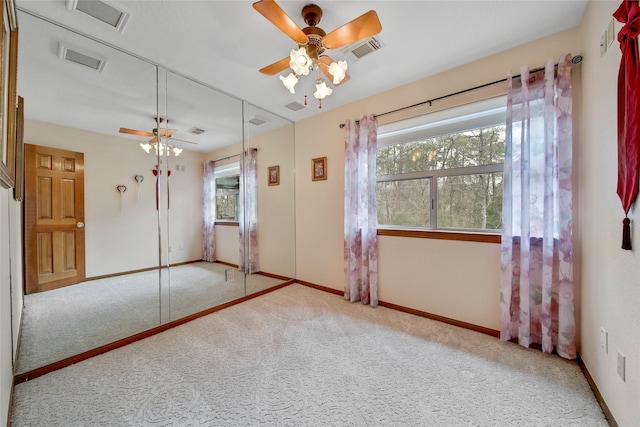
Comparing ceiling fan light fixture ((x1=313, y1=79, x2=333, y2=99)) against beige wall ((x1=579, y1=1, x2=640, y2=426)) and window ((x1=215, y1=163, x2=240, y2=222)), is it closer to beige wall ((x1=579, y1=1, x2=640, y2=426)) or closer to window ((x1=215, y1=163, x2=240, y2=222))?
beige wall ((x1=579, y1=1, x2=640, y2=426))

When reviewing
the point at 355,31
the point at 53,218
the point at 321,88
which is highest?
the point at 355,31

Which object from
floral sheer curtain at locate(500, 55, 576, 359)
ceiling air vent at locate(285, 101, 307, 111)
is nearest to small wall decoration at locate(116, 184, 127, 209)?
ceiling air vent at locate(285, 101, 307, 111)

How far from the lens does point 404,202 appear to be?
2.96 m

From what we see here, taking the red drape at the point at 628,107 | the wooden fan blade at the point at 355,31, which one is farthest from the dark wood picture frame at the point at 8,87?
the red drape at the point at 628,107

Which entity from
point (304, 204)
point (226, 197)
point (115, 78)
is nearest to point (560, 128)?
point (304, 204)

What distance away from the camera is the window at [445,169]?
238 cm

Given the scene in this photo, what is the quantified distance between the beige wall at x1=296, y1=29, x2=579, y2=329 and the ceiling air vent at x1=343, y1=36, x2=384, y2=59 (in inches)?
32.1

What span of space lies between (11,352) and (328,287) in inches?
114

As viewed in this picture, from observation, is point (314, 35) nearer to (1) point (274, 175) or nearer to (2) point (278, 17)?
(2) point (278, 17)

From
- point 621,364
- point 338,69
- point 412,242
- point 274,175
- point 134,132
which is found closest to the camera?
point 621,364

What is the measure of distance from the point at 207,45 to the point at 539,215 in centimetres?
315

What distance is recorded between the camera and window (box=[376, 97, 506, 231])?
2385mm

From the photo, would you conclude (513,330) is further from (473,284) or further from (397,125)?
(397,125)

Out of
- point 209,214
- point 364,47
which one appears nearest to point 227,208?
point 209,214
